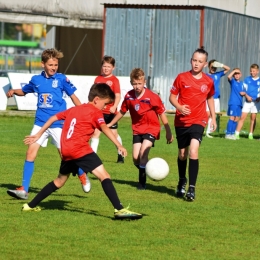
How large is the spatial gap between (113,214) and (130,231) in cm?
100

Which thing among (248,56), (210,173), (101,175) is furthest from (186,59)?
(101,175)

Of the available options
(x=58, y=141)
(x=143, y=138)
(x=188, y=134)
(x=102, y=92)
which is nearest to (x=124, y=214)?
(x=102, y=92)

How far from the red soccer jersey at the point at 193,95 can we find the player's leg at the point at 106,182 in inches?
83.4

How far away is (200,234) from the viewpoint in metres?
8.20

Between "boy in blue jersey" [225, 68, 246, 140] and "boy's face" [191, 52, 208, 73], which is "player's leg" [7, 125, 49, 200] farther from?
"boy in blue jersey" [225, 68, 246, 140]

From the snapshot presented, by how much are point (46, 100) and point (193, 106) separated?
6.59ft

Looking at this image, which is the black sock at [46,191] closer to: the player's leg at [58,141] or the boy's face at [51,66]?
the player's leg at [58,141]

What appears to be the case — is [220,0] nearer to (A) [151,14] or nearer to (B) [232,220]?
(A) [151,14]

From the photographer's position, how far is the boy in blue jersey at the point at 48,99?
33.7ft

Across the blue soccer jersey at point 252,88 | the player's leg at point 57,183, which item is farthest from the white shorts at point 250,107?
the player's leg at point 57,183

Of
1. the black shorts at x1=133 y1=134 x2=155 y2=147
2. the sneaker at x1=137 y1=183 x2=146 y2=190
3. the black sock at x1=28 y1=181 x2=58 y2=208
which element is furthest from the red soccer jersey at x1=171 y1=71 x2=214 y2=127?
the black sock at x1=28 y1=181 x2=58 y2=208

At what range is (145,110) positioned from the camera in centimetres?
1134

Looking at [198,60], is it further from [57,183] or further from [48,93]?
[57,183]

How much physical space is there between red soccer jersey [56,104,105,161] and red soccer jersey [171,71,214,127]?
2.07m
